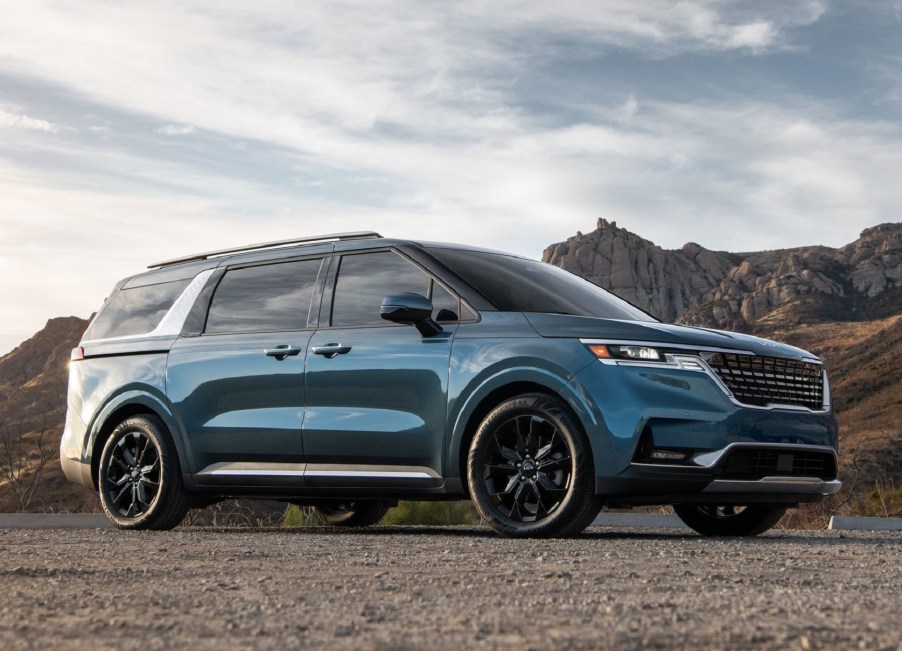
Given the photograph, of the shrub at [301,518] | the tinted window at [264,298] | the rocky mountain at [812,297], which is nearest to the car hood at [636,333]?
the tinted window at [264,298]

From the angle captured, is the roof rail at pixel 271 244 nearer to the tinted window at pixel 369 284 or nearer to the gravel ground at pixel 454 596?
the tinted window at pixel 369 284

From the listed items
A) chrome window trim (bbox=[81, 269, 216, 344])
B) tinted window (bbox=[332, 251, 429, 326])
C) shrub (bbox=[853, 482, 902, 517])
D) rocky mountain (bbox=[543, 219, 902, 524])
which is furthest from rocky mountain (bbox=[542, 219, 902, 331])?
tinted window (bbox=[332, 251, 429, 326])

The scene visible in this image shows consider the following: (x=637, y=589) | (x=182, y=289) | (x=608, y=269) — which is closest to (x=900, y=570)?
(x=637, y=589)

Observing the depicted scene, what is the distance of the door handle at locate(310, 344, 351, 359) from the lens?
779 cm

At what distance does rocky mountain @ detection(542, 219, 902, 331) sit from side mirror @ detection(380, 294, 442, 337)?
102354 millimetres

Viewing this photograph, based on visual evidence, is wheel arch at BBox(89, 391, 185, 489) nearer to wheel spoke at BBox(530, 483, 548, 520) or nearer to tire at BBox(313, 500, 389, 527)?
tire at BBox(313, 500, 389, 527)

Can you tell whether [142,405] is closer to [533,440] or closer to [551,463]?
[533,440]

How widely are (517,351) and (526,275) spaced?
112 centimetres

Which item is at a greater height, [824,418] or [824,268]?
[824,268]

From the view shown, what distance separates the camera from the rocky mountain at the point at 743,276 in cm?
12225

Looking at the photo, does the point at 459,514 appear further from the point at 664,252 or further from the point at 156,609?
the point at 664,252

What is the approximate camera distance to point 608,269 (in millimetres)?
150125

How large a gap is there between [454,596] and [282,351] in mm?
4249

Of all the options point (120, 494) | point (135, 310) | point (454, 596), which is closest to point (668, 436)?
point (454, 596)
